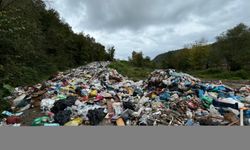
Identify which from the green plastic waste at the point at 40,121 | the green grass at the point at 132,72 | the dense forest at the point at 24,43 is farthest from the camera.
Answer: the green grass at the point at 132,72

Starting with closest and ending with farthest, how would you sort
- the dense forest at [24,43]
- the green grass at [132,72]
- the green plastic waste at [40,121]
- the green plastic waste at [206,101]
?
the green plastic waste at [40,121], the green plastic waste at [206,101], the dense forest at [24,43], the green grass at [132,72]

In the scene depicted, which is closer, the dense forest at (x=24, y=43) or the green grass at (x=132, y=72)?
the dense forest at (x=24, y=43)

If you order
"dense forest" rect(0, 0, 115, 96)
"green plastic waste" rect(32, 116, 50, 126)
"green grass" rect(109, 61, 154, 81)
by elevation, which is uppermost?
"dense forest" rect(0, 0, 115, 96)

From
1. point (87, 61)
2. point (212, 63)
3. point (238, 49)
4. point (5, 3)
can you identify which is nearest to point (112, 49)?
point (87, 61)

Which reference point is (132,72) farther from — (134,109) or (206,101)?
(134,109)

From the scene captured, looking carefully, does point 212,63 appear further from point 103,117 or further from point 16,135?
point 16,135

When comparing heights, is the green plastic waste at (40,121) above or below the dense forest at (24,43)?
below

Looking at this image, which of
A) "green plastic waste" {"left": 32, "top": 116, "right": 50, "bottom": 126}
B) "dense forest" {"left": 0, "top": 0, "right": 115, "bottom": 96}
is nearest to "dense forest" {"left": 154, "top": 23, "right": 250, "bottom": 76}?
"dense forest" {"left": 0, "top": 0, "right": 115, "bottom": 96}

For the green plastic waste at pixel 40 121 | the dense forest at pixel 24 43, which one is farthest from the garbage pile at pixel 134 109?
the dense forest at pixel 24 43

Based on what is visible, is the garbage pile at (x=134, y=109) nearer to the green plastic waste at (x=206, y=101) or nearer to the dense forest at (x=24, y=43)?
the green plastic waste at (x=206, y=101)

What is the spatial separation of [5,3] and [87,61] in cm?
2809

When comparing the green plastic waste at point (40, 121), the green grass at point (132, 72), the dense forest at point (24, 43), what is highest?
the dense forest at point (24, 43)

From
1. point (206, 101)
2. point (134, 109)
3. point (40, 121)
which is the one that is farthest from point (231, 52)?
point (40, 121)

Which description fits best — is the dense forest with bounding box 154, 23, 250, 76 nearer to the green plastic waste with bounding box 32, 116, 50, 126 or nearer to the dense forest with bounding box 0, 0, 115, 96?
the dense forest with bounding box 0, 0, 115, 96
